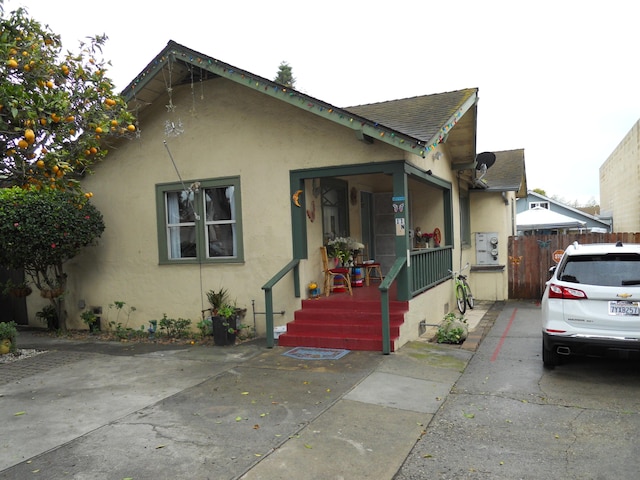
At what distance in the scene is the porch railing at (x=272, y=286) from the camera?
8.15 meters

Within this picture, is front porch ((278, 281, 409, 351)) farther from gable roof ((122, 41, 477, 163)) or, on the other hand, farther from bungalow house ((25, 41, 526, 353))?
gable roof ((122, 41, 477, 163))

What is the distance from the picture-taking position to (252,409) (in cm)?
533

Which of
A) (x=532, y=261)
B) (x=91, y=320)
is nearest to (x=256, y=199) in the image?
(x=91, y=320)

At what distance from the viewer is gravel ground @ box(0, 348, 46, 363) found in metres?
7.99

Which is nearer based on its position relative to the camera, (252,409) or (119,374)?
(252,409)

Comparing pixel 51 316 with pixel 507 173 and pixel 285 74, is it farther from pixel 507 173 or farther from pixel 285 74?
pixel 285 74

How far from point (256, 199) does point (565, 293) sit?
532cm

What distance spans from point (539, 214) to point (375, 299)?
45.0 feet

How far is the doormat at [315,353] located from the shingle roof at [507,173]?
8094 millimetres

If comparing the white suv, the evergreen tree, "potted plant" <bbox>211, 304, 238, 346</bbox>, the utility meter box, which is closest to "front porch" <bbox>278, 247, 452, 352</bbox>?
"potted plant" <bbox>211, 304, 238, 346</bbox>

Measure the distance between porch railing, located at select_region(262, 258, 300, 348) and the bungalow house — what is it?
0.02 meters

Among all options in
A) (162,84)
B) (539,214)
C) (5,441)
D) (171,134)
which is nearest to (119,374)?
(5,441)

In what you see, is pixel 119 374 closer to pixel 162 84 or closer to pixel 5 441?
pixel 5 441

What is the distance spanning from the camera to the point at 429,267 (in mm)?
9633
